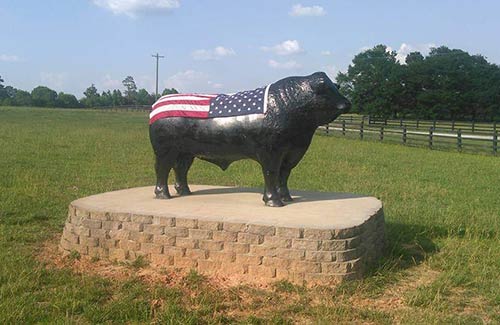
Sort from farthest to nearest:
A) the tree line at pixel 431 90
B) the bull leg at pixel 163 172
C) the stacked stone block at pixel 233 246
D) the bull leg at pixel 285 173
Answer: the tree line at pixel 431 90 → the bull leg at pixel 163 172 → the bull leg at pixel 285 173 → the stacked stone block at pixel 233 246

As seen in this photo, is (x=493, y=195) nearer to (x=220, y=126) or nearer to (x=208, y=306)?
(x=220, y=126)

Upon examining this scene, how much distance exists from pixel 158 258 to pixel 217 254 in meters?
0.72

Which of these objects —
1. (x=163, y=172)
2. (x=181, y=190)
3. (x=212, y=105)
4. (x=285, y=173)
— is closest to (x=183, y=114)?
(x=212, y=105)

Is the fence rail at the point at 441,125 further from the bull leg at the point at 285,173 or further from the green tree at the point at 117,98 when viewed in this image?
the green tree at the point at 117,98

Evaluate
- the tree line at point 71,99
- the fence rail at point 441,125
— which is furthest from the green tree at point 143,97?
the fence rail at point 441,125

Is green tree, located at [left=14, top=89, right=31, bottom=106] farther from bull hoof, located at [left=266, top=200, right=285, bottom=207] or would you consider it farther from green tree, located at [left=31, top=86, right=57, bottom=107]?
bull hoof, located at [left=266, top=200, right=285, bottom=207]

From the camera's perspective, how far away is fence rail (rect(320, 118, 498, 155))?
2155 cm

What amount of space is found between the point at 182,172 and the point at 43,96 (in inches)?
4317

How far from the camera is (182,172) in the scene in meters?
7.05

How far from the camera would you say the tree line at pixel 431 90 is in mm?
50469

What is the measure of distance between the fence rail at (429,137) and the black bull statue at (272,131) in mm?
15804

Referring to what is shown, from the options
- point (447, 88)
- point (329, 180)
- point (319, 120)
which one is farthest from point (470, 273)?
point (447, 88)

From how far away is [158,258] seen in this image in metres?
5.61

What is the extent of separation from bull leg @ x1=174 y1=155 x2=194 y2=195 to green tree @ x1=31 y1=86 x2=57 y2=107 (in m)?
101
